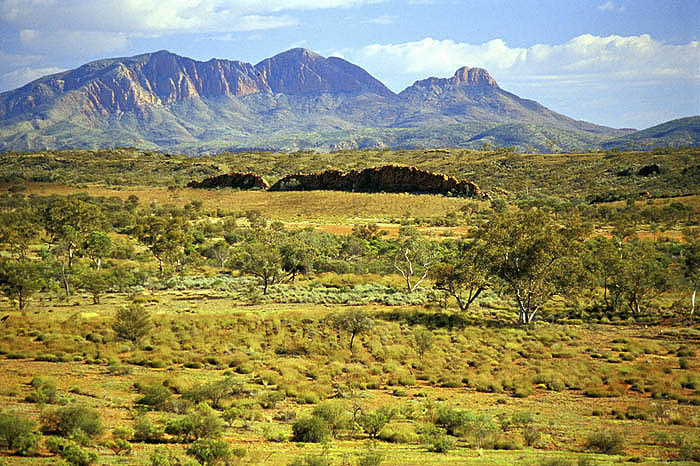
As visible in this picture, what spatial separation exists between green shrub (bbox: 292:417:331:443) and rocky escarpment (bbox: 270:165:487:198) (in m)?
79.2

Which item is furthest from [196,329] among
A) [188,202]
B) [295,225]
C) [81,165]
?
[81,165]

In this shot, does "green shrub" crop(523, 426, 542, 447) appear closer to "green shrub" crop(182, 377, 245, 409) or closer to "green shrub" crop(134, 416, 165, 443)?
"green shrub" crop(182, 377, 245, 409)

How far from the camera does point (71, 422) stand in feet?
36.7

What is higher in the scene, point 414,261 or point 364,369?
point 414,261

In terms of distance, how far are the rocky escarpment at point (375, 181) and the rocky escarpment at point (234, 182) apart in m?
2.76

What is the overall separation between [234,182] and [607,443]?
89380mm

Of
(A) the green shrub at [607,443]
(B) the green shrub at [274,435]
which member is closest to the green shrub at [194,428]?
(B) the green shrub at [274,435]

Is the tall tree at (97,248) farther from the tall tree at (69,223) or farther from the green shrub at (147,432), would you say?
the green shrub at (147,432)

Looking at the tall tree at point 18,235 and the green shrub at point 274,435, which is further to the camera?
the tall tree at point 18,235

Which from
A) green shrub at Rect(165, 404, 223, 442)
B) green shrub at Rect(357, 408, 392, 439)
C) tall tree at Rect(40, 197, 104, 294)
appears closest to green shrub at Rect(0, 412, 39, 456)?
green shrub at Rect(165, 404, 223, 442)

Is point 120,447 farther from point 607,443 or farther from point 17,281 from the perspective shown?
point 17,281

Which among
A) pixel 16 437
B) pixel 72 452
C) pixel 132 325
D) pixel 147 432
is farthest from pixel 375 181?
pixel 72 452

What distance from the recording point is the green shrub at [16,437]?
9.95 m

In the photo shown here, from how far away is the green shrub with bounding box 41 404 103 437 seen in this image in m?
11.0
